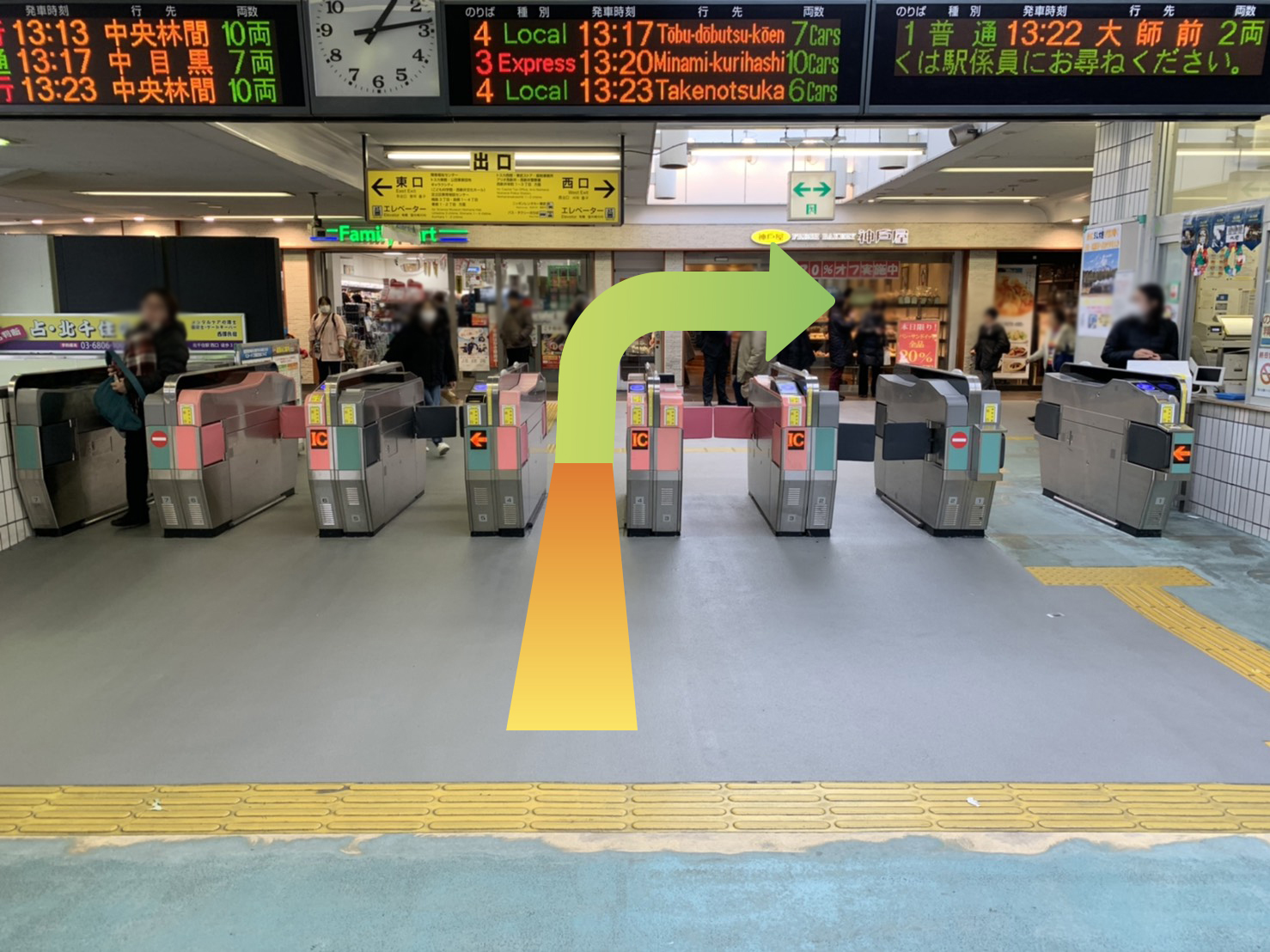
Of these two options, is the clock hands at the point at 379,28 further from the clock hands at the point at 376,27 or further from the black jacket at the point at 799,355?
the black jacket at the point at 799,355

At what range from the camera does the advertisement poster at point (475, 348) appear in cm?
1477

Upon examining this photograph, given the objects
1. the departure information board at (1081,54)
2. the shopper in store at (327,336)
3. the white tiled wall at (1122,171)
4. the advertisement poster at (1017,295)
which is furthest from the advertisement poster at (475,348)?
the departure information board at (1081,54)

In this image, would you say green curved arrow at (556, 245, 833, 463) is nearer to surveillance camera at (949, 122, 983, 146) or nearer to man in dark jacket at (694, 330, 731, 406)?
surveillance camera at (949, 122, 983, 146)

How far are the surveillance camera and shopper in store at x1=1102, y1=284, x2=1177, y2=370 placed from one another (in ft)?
7.76

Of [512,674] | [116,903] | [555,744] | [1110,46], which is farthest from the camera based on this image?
[512,674]

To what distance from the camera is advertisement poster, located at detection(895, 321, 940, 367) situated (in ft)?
49.2

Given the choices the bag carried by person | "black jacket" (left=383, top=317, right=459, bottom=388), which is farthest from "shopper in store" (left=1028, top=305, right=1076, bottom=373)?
the bag carried by person

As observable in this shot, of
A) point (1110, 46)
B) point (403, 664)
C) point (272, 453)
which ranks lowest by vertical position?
point (403, 664)

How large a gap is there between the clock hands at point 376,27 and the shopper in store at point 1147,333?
19.2 ft

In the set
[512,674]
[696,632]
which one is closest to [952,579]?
[696,632]

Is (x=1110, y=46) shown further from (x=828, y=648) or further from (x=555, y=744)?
(x=555, y=744)

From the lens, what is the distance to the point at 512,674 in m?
3.77

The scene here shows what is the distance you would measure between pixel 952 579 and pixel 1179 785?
7.66ft

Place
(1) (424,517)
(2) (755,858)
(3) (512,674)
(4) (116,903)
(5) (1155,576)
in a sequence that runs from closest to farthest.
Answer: (4) (116,903) < (2) (755,858) < (3) (512,674) < (5) (1155,576) < (1) (424,517)
